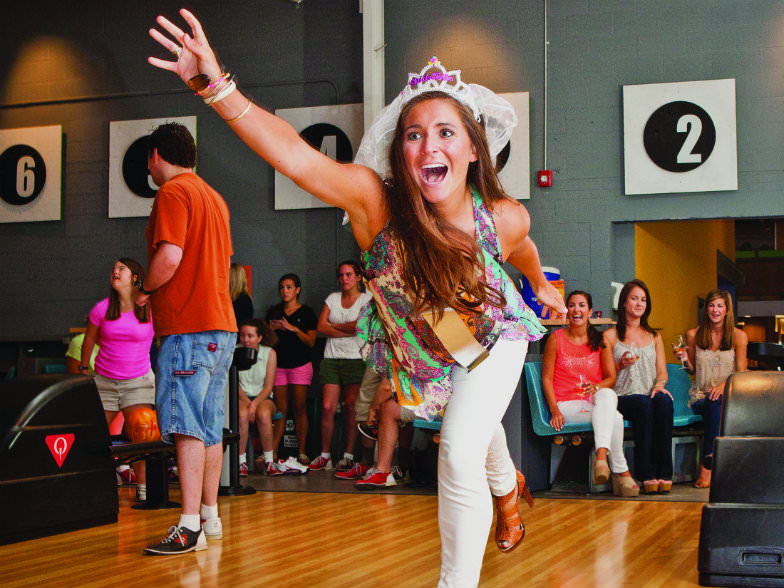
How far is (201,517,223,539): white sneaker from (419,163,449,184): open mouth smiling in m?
2.06

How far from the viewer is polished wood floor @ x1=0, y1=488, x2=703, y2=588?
2.92 m

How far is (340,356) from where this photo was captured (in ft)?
22.3

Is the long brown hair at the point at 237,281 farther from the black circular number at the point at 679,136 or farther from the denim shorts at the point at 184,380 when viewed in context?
the denim shorts at the point at 184,380

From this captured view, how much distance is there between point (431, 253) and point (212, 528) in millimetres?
2004

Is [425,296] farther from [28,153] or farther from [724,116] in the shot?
[28,153]

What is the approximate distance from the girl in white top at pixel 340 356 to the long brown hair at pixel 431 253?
4389 mm

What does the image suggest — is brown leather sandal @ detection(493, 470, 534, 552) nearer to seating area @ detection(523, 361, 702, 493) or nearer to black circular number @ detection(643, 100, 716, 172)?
seating area @ detection(523, 361, 702, 493)

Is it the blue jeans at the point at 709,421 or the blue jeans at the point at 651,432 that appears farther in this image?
the blue jeans at the point at 709,421

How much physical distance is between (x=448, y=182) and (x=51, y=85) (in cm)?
737

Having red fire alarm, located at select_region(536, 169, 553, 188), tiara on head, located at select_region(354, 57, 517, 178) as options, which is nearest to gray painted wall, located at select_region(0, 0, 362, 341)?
red fire alarm, located at select_region(536, 169, 553, 188)

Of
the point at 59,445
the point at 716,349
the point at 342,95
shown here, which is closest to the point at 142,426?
the point at 59,445

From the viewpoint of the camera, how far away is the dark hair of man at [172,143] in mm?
3484

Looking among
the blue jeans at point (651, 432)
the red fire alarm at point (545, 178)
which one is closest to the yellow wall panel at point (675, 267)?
the red fire alarm at point (545, 178)

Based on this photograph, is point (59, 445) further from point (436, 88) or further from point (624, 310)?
point (624, 310)
